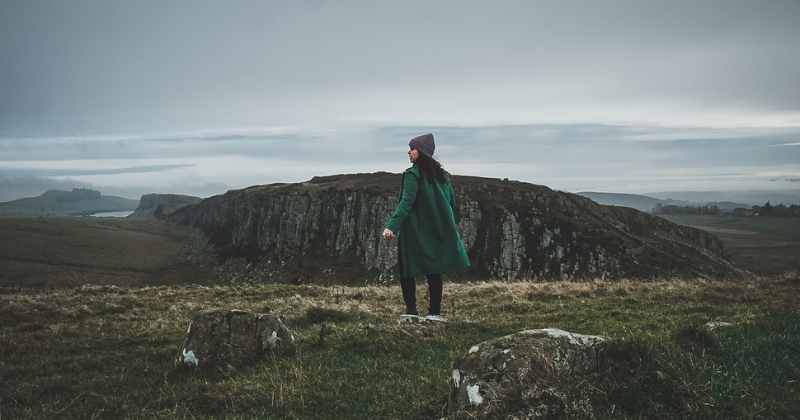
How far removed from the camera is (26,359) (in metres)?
7.99

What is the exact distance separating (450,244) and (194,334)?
4883mm

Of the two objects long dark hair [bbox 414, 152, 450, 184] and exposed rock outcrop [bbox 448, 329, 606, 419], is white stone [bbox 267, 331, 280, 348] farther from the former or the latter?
long dark hair [bbox 414, 152, 450, 184]

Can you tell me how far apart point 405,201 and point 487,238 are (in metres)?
103

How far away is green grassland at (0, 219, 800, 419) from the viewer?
154 inches

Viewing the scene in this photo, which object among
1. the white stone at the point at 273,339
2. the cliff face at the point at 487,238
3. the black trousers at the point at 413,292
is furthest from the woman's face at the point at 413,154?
the cliff face at the point at 487,238

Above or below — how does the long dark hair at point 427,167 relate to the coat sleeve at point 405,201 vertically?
above

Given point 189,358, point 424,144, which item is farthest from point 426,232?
point 189,358

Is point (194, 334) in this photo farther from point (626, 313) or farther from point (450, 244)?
point (626, 313)

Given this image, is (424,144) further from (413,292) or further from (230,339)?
(230,339)

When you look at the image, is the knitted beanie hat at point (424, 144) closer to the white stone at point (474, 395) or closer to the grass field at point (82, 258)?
the white stone at point (474, 395)

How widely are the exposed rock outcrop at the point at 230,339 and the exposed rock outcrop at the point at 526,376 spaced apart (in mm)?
3857

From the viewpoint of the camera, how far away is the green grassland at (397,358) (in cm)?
390

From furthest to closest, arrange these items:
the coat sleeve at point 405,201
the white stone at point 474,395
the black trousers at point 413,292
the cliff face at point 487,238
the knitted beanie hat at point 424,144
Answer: the cliff face at point 487,238
the black trousers at point 413,292
the knitted beanie hat at point 424,144
the coat sleeve at point 405,201
the white stone at point 474,395

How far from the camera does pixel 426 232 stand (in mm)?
8516
